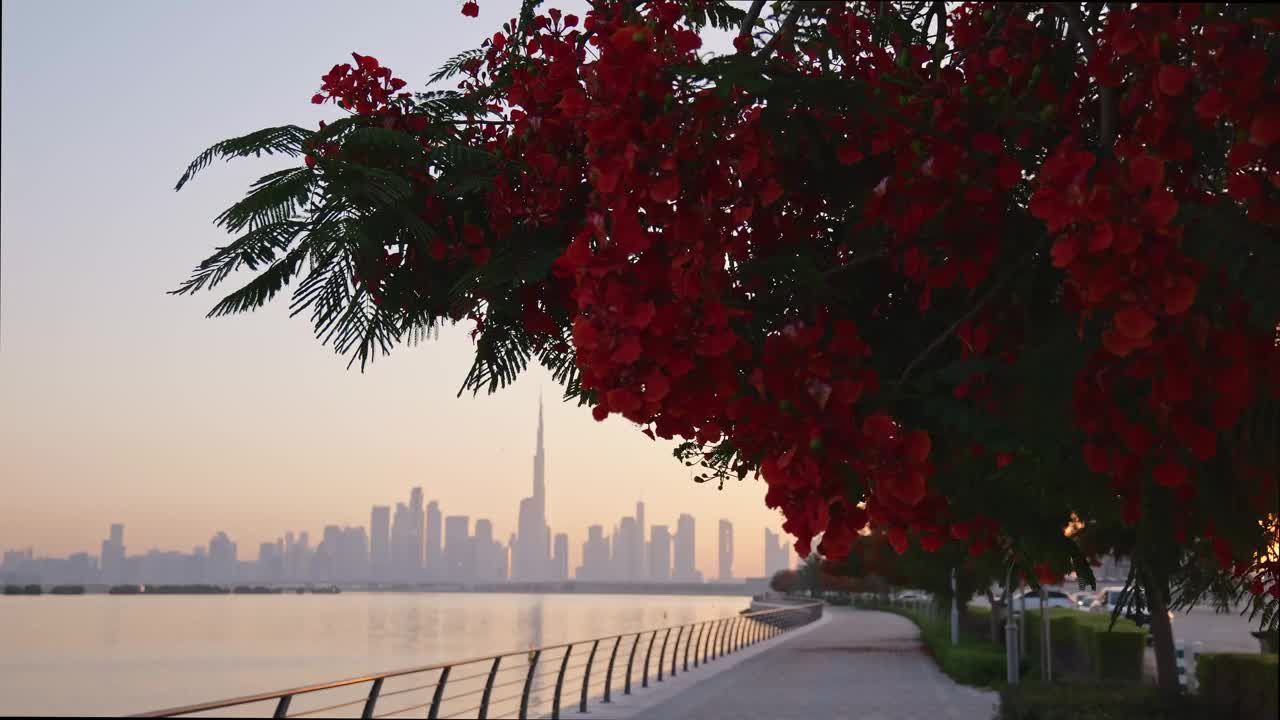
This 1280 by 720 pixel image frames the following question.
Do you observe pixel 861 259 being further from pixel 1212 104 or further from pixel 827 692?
pixel 827 692

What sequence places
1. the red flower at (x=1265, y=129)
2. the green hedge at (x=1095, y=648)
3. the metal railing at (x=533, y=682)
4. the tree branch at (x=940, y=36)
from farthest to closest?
1. the green hedge at (x=1095, y=648)
2. the metal railing at (x=533, y=682)
3. the tree branch at (x=940, y=36)
4. the red flower at (x=1265, y=129)

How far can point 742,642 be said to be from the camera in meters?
30.0

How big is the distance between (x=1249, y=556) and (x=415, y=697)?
3929cm

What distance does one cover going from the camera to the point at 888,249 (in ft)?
7.11

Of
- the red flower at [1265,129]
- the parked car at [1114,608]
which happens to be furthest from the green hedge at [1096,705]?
the red flower at [1265,129]

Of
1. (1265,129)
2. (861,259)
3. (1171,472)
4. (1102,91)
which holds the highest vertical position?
(1102,91)

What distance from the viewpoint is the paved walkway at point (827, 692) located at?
45.5ft

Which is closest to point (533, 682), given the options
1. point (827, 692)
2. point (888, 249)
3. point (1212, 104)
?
point (827, 692)

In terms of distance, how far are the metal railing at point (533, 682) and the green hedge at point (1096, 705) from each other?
4098mm

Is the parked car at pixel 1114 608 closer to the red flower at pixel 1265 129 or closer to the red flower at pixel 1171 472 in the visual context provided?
the red flower at pixel 1171 472

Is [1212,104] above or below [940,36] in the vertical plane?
below

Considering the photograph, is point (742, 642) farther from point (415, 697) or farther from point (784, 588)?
point (784, 588)

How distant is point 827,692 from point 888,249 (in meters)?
15.1

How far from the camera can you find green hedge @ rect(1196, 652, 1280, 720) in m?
10.2
